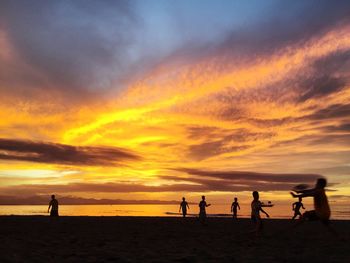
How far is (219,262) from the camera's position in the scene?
1106cm

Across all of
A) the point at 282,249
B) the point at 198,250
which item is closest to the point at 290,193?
the point at 282,249

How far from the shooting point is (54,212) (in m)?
32.2

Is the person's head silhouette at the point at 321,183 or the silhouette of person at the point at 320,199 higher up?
the person's head silhouette at the point at 321,183

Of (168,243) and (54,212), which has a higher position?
(54,212)

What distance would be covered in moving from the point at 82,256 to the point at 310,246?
7555 millimetres

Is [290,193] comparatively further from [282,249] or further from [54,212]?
[54,212]

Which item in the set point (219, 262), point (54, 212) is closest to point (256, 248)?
point (219, 262)

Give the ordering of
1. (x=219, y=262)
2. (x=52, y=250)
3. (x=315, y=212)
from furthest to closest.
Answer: (x=315, y=212)
(x=52, y=250)
(x=219, y=262)

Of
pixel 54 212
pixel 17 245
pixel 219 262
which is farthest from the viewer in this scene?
pixel 54 212

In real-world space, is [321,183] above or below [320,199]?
above

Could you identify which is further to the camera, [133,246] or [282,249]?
[133,246]

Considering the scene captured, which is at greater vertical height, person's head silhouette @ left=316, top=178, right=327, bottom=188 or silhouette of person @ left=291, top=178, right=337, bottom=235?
person's head silhouette @ left=316, top=178, right=327, bottom=188

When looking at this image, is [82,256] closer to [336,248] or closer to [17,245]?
[17,245]

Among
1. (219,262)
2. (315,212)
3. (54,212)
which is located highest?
(54,212)
